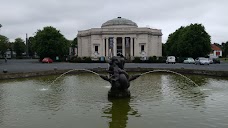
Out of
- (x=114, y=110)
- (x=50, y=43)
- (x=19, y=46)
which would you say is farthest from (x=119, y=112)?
(x=19, y=46)

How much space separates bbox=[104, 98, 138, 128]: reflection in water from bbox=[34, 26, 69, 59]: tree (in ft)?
230

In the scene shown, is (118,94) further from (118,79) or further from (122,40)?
(122,40)

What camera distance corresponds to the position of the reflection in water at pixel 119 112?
1195 cm

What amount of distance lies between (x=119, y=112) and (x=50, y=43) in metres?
72.8

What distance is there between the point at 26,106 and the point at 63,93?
5.04 m

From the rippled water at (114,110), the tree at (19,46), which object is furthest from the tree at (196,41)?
the tree at (19,46)

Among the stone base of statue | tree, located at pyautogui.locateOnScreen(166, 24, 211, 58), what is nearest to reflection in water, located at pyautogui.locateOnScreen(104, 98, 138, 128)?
the stone base of statue

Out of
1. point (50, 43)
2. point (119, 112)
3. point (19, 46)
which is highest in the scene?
point (19, 46)

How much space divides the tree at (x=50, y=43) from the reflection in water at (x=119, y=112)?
230 feet

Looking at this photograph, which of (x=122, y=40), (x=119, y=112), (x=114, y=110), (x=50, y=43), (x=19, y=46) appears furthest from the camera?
(x=19, y=46)

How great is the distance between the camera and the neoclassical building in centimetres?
9769

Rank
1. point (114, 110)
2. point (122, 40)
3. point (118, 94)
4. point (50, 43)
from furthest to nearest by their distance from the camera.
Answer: point (122, 40)
point (50, 43)
point (118, 94)
point (114, 110)

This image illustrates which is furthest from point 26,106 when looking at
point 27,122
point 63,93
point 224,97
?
point 224,97

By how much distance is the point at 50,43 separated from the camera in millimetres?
83938
